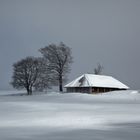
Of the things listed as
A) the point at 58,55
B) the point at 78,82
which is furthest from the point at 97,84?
the point at 58,55

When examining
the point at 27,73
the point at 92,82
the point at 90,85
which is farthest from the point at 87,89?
the point at 27,73

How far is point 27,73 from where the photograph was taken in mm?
70500

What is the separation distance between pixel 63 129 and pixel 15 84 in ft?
180

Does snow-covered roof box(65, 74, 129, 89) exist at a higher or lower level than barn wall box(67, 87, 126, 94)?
higher

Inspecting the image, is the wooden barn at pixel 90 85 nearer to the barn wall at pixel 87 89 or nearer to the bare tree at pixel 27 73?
the barn wall at pixel 87 89

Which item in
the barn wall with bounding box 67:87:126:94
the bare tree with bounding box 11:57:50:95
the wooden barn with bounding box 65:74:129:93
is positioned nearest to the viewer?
the wooden barn with bounding box 65:74:129:93

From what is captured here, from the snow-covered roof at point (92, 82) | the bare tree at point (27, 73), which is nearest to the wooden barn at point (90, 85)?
the snow-covered roof at point (92, 82)

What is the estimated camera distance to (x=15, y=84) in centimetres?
6844

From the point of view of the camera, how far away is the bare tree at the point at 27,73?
6875 cm

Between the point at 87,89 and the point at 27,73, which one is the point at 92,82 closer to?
the point at 87,89

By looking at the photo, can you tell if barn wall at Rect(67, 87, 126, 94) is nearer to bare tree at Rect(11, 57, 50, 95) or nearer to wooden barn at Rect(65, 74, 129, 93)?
wooden barn at Rect(65, 74, 129, 93)

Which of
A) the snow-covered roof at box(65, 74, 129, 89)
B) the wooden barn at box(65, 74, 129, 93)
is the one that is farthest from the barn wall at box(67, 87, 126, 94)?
the snow-covered roof at box(65, 74, 129, 89)

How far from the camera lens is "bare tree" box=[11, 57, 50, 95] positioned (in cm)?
6875

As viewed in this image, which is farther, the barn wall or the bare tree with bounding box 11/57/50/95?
the bare tree with bounding box 11/57/50/95
